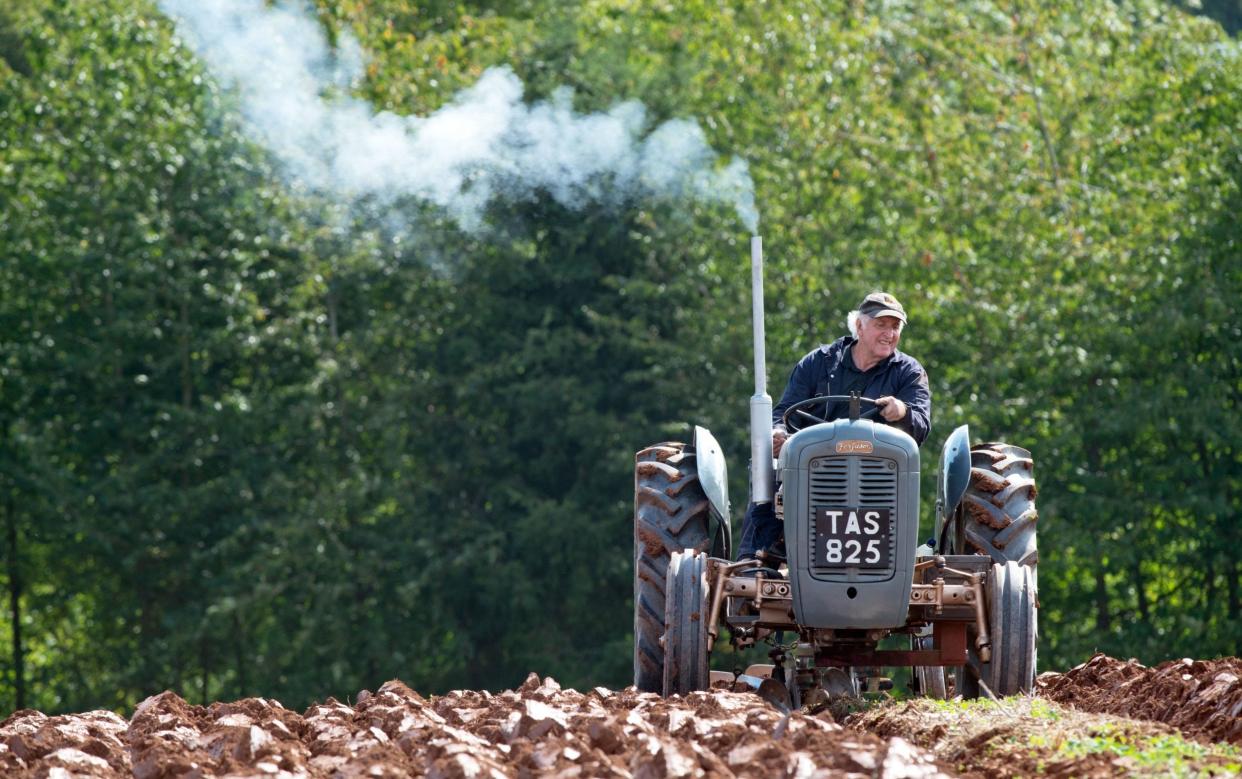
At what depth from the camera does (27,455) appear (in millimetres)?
28953

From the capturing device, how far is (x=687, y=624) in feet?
31.9

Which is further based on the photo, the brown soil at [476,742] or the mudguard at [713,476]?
the mudguard at [713,476]

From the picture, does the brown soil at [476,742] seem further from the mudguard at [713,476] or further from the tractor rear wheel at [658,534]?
the mudguard at [713,476]

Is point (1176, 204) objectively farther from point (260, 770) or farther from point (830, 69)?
point (260, 770)

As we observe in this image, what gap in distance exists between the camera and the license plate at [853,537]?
9312 millimetres

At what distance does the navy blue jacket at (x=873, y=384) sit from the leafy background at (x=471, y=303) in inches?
526

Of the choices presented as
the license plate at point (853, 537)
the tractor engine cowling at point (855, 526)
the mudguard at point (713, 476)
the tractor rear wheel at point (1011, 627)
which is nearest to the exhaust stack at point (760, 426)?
the tractor engine cowling at point (855, 526)

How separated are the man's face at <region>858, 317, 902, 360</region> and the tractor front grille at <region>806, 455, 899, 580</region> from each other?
3.19 feet

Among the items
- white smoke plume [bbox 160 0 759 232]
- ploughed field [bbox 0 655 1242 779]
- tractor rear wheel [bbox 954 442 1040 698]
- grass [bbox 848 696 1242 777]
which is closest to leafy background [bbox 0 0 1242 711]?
white smoke plume [bbox 160 0 759 232]

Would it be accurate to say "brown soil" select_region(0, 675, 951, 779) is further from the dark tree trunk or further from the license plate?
the dark tree trunk

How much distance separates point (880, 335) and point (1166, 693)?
6.75 ft

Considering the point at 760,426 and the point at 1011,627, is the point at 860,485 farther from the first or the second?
the point at 1011,627

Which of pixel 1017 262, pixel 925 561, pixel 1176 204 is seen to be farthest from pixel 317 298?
pixel 925 561

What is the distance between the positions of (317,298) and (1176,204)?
12220 mm
